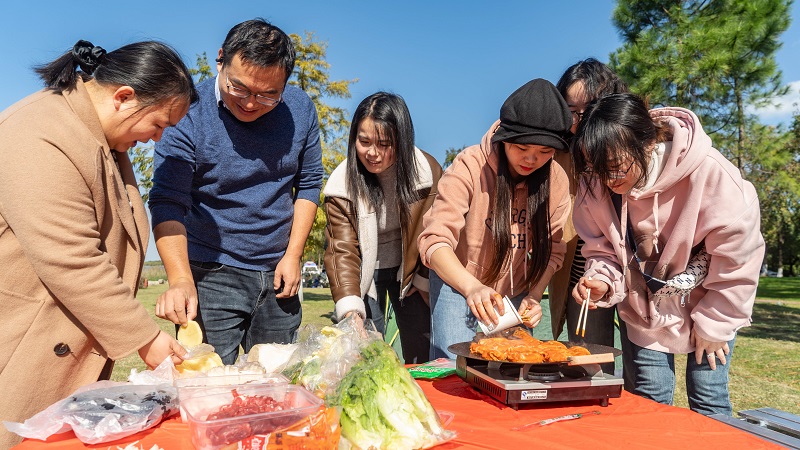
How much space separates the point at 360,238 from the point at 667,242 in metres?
1.36

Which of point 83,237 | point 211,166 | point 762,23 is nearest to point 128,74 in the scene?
point 83,237

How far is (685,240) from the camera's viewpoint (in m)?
1.90

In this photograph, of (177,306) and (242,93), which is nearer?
(177,306)

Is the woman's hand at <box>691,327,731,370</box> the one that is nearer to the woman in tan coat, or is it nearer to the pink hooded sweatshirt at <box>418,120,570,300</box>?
the pink hooded sweatshirt at <box>418,120,570,300</box>

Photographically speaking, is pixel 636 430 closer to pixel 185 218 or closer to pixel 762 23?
pixel 185 218

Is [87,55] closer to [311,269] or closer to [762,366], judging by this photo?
[762,366]

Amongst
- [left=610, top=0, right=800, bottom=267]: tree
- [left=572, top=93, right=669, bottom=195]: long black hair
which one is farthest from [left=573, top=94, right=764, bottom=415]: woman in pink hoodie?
[left=610, top=0, right=800, bottom=267]: tree

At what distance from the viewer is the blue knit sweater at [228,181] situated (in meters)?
2.29

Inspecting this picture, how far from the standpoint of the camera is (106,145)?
1627 mm

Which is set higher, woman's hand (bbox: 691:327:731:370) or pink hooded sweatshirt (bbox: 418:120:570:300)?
pink hooded sweatshirt (bbox: 418:120:570:300)

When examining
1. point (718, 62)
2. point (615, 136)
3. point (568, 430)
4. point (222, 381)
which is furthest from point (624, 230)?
point (718, 62)

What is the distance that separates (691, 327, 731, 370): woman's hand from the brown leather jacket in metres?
1.25

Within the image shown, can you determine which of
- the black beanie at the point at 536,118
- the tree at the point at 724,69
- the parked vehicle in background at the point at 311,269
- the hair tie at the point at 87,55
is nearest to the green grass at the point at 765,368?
the tree at the point at 724,69

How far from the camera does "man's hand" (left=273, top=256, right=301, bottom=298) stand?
97.3 inches
